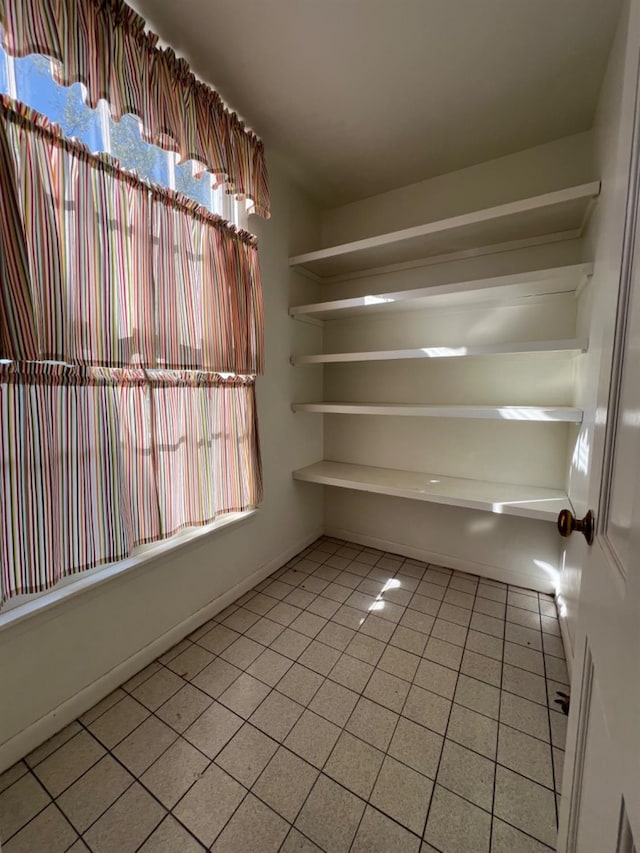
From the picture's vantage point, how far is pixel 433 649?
165 cm

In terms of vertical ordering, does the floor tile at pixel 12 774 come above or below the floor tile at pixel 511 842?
below

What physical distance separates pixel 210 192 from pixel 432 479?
2070 millimetres

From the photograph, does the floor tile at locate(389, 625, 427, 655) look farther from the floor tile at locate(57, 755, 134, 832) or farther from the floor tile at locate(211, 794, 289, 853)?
the floor tile at locate(57, 755, 134, 832)

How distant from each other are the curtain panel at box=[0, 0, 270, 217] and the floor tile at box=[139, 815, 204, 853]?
7.38ft

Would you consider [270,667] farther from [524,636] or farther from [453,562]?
[453,562]

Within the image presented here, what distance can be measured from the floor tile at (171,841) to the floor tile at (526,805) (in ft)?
2.88

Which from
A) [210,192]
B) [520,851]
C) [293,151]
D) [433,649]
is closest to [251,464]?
[433,649]

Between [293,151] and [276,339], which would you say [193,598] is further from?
[293,151]

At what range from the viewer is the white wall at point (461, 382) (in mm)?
1956

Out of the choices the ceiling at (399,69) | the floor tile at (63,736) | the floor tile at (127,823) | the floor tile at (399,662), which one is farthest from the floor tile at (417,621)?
the ceiling at (399,69)

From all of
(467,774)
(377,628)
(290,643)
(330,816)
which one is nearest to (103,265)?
(290,643)

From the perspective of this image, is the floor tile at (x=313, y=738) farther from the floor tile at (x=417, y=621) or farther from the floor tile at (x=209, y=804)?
the floor tile at (x=417, y=621)

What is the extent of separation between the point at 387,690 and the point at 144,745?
0.92m

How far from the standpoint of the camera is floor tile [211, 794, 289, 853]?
945mm
